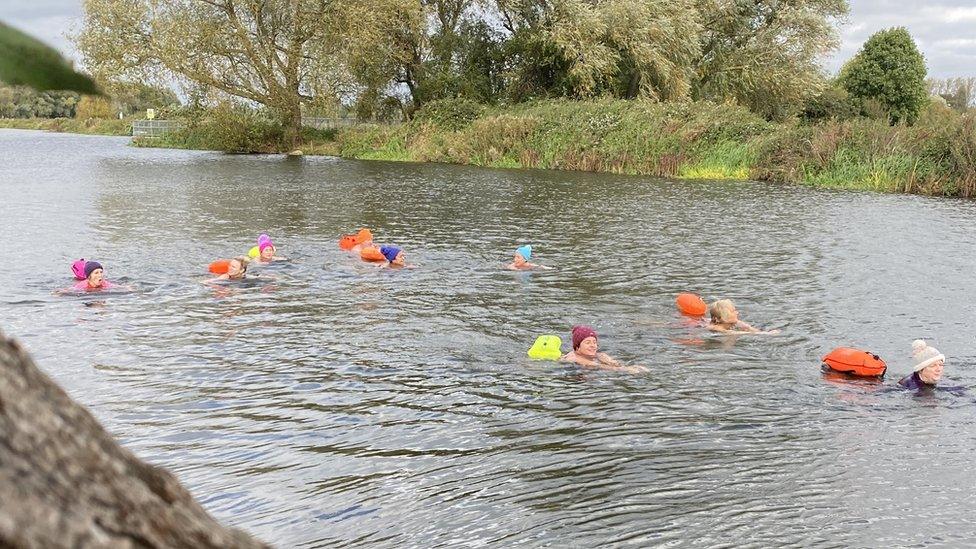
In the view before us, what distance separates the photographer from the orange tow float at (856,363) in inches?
393

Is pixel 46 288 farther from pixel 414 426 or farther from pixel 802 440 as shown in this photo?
pixel 802 440

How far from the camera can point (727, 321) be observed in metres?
12.1

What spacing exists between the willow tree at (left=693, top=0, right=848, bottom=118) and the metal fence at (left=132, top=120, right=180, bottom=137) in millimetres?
32950

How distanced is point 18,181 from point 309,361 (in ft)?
86.4

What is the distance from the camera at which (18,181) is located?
105 feet

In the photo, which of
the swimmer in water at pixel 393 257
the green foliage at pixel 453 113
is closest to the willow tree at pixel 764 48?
the green foliage at pixel 453 113

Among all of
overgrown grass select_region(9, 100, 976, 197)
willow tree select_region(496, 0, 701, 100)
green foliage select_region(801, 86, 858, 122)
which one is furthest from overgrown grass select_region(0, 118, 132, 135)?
green foliage select_region(801, 86, 858, 122)

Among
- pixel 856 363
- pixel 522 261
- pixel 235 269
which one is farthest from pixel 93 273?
pixel 856 363

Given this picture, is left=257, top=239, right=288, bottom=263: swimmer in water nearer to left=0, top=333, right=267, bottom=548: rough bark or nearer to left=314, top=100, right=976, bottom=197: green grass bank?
left=0, top=333, right=267, bottom=548: rough bark

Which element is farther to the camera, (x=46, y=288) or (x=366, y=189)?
(x=366, y=189)

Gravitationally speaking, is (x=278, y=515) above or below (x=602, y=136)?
below

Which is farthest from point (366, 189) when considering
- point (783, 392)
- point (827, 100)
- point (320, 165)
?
point (827, 100)

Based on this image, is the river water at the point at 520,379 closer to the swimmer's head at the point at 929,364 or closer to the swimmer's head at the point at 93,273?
the swimmer's head at the point at 929,364

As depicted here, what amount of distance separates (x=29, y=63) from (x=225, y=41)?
47.5 metres
